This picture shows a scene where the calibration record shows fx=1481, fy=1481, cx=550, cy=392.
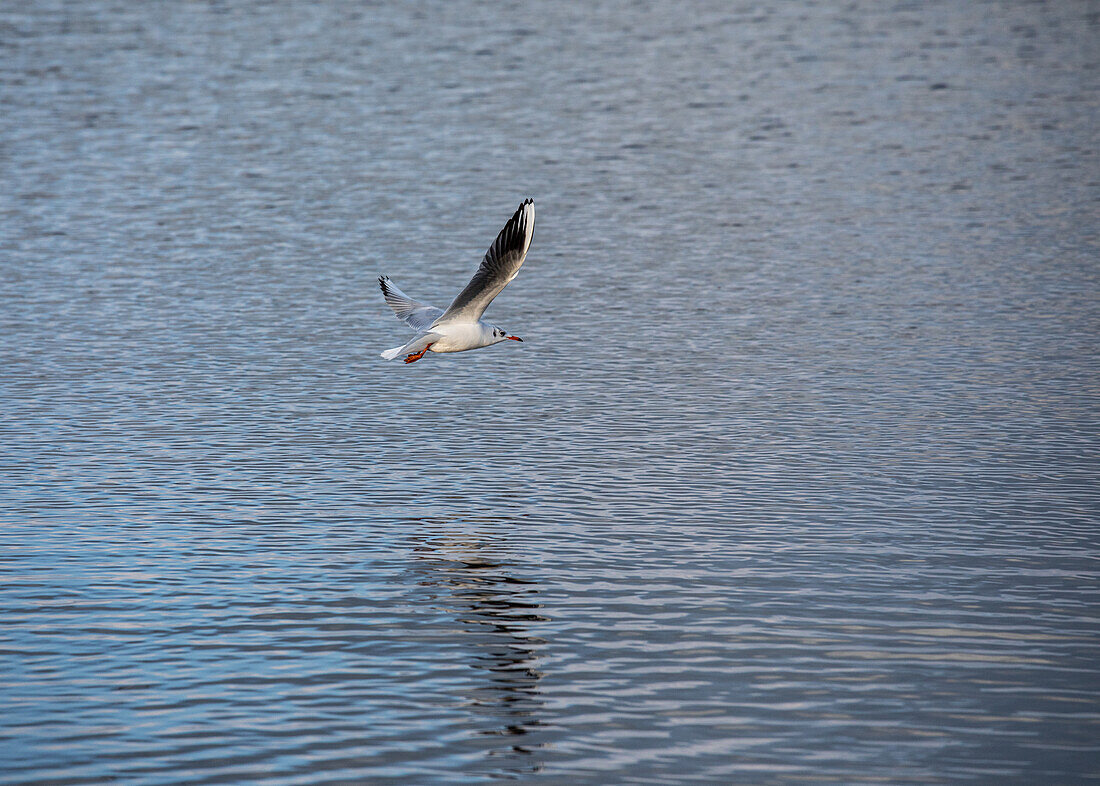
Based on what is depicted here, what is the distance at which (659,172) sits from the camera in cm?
4022

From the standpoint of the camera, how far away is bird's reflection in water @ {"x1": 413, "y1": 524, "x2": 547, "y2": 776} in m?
11.4

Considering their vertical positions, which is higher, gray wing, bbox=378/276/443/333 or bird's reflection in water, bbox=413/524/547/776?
gray wing, bbox=378/276/443/333

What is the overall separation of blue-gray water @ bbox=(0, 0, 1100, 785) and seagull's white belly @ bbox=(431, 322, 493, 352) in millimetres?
1464

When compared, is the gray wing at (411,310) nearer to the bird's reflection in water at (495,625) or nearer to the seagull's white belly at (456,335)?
the seagull's white belly at (456,335)

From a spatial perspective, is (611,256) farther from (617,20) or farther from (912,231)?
(617,20)

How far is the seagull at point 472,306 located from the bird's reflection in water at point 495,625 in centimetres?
286

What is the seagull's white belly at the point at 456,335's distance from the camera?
59.7 feet

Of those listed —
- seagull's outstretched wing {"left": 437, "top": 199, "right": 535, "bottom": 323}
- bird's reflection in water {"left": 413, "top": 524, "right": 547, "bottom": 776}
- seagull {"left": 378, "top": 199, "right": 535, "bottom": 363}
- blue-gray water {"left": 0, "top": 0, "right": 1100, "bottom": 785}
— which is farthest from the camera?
seagull {"left": 378, "top": 199, "right": 535, "bottom": 363}

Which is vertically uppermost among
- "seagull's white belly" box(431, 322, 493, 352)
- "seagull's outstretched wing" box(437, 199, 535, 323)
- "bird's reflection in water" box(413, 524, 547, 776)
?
"seagull's outstretched wing" box(437, 199, 535, 323)

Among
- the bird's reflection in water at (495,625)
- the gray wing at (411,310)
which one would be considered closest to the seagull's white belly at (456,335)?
the gray wing at (411,310)

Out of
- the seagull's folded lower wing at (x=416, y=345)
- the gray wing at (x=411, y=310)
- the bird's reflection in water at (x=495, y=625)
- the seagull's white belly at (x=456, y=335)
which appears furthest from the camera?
the gray wing at (x=411, y=310)

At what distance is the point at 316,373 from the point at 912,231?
52.5 feet

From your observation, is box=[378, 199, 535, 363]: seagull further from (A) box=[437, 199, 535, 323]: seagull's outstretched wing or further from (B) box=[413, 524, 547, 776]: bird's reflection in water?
(B) box=[413, 524, 547, 776]: bird's reflection in water

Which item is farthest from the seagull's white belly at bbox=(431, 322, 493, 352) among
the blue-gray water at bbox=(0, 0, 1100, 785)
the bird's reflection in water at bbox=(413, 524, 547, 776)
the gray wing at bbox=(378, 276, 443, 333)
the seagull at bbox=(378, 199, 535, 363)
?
the bird's reflection in water at bbox=(413, 524, 547, 776)
